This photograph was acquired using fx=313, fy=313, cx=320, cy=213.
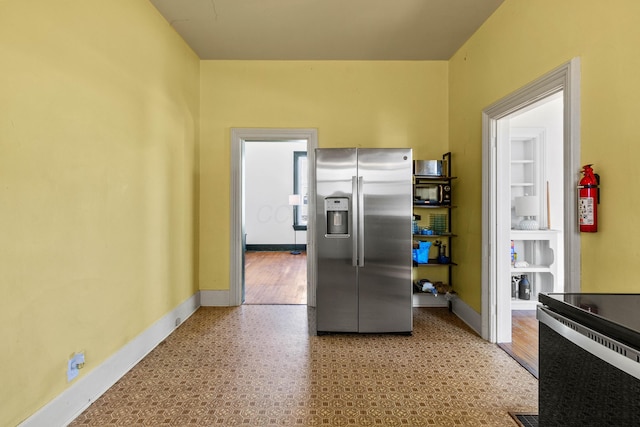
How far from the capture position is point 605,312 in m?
0.92

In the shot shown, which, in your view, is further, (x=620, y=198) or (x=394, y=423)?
(x=394, y=423)

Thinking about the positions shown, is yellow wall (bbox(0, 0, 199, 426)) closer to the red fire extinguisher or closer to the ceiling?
the ceiling

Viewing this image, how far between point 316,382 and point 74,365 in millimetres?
1460

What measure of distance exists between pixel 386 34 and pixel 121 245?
3000 millimetres

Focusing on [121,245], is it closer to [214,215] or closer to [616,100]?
[214,215]

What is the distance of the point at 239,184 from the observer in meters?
3.69

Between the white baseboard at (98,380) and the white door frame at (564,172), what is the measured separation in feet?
9.52

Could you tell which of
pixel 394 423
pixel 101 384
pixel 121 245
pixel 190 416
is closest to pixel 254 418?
pixel 190 416

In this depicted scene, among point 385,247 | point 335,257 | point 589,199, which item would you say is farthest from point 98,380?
point 589,199

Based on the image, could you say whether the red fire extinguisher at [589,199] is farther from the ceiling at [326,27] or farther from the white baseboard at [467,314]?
the ceiling at [326,27]

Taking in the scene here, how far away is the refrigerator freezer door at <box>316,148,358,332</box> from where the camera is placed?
2.90m

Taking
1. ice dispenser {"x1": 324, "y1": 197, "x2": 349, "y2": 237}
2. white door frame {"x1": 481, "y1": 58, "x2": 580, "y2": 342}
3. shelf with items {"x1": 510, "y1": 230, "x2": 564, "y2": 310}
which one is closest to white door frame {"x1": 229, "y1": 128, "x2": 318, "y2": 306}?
ice dispenser {"x1": 324, "y1": 197, "x2": 349, "y2": 237}

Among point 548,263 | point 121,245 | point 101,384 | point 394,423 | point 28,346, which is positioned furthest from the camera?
point 548,263

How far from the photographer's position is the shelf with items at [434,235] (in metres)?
3.44
